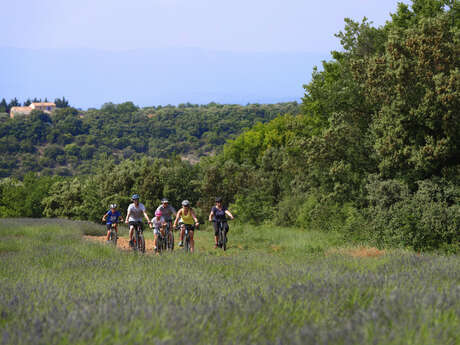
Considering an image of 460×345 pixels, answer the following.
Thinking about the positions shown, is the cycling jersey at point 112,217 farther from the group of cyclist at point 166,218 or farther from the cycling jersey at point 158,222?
the cycling jersey at point 158,222

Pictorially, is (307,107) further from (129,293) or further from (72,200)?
(72,200)

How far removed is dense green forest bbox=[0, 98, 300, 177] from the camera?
503ft

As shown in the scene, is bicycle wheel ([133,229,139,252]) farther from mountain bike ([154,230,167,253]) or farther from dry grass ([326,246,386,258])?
dry grass ([326,246,386,258])

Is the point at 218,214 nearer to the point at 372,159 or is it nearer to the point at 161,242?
the point at 161,242

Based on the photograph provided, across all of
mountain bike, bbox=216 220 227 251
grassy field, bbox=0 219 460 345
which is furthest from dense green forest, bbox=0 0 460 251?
grassy field, bbox=0 219 460 345

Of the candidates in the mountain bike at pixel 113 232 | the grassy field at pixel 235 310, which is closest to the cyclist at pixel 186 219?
the mountain bike at pixel 113 232

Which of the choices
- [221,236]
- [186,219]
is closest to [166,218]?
[186,219]

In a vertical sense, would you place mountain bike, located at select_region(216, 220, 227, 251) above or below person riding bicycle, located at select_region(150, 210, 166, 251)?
below

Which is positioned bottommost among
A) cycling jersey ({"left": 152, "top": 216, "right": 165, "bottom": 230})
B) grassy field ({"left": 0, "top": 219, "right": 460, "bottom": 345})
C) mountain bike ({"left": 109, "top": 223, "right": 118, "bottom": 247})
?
mountain bike ({"left": 109, "top": 223, "right": 118, "bottom": 247})

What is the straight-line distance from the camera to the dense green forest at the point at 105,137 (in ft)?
503

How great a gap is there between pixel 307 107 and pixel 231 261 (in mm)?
25252

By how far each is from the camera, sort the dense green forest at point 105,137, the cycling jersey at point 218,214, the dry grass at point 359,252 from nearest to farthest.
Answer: the dry grass at point 359,252
the cycling jersey at point 218,214
the dense green forest at point 105,137

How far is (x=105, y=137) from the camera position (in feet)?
593

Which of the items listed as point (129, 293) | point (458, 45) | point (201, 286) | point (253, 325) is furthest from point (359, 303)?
point (458, 45)
